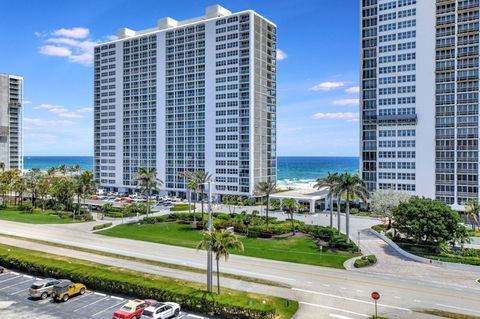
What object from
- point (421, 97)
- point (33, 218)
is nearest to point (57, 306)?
point (33, 218)

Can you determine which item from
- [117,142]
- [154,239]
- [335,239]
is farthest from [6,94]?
[335,239]

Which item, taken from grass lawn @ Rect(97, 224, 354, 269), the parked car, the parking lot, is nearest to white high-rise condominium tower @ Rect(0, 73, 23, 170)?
grass lawn @ Rect(97, 224, 354, 269)

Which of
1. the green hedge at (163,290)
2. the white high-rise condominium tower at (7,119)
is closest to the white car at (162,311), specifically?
the green hedge at (163,290)

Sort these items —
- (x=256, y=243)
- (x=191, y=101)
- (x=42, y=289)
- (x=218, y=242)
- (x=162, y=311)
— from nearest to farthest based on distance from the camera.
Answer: (x=162, y=311) < (x=218, y=242) < (x=42, y=289) < (x=256, y=243) < (x=191, y=101)

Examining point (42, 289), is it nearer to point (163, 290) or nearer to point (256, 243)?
point (163, 290)

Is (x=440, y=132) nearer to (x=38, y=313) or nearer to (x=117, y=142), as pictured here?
(x=38, y=313)
